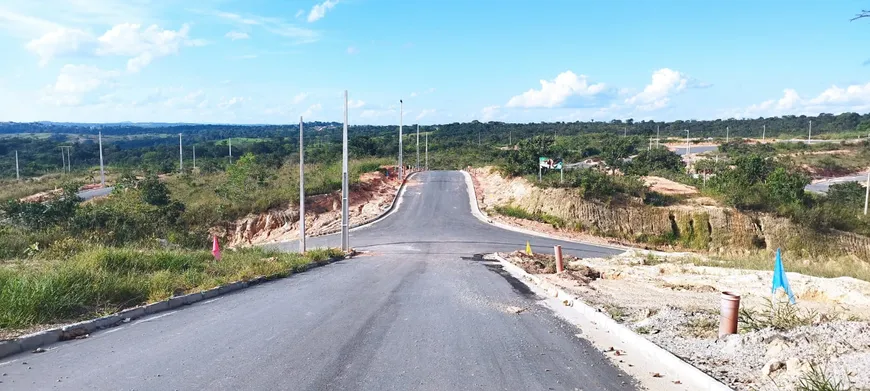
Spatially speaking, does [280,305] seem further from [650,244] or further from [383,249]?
[650,244]

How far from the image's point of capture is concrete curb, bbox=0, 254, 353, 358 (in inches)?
308

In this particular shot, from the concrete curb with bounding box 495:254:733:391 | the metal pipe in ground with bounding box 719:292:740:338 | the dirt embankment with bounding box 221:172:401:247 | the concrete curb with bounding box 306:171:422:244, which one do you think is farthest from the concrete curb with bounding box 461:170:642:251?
the metal pipe in ground with bounding box 719:292:740:338

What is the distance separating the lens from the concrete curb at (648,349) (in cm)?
660

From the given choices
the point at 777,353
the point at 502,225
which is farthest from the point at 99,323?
the point at 502,225

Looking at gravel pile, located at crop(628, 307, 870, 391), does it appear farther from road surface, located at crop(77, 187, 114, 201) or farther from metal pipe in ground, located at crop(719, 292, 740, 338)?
road surface, located at crop(77, 187, 114, 201)

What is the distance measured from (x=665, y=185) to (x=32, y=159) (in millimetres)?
105541

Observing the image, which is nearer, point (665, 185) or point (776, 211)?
point (776, 211)

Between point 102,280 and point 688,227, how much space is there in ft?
117

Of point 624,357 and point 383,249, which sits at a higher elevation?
point 624,357

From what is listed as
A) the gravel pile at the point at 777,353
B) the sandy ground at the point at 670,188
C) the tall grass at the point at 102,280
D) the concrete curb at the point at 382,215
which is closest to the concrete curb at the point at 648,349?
the gravel pile at the point at 777,353

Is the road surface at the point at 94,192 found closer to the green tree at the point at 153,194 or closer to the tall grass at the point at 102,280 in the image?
the green tree at the point at 153,194

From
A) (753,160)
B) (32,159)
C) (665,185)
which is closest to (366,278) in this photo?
(665,185)

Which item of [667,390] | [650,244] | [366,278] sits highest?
[667,390]

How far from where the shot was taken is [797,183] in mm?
41625
